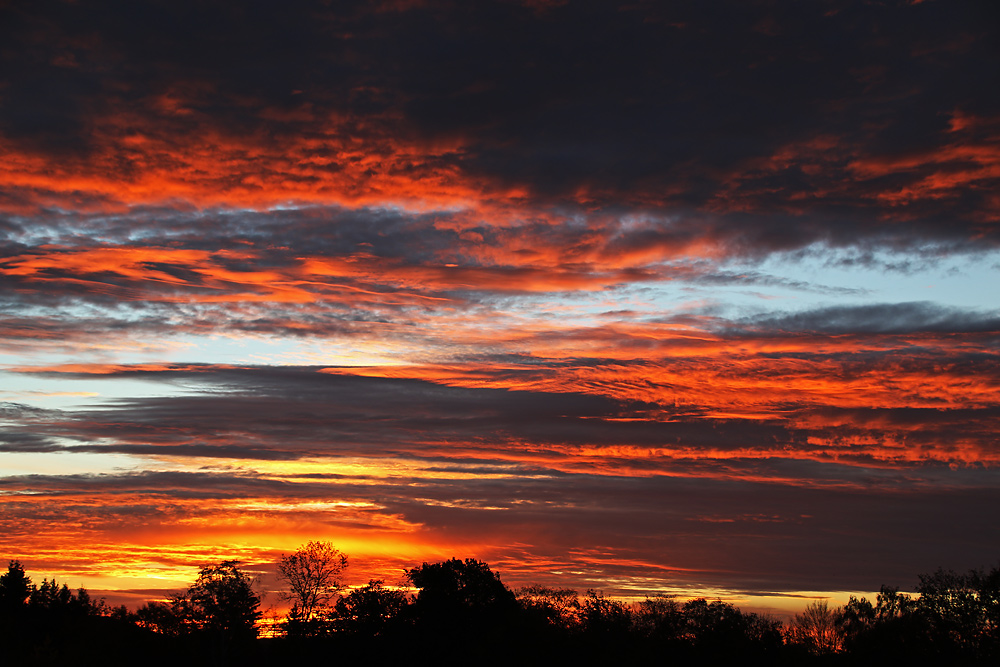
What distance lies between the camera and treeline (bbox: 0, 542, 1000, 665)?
53.4m

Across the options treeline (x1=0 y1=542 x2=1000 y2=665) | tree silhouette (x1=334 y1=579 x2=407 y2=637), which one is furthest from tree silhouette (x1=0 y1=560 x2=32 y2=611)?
tree silhouette (x1=334 y1=579 x2=407 y2=637)

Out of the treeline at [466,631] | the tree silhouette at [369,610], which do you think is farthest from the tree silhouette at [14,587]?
the tree silhouette at [369,610]

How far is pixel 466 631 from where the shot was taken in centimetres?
6088

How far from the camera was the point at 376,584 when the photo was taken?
2881 inches

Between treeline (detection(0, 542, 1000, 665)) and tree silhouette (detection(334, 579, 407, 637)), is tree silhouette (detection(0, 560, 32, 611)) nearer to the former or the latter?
treeline (detection(0, 542, 1000, 665))

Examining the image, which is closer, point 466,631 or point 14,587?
point 466,631

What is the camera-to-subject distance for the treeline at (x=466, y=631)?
53.4m

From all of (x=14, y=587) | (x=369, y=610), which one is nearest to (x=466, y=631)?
(x=369, y=610)

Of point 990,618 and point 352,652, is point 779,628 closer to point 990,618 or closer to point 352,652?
point 990,618

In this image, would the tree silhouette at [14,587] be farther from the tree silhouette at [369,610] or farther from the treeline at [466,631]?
the tree silhouette at [369,610]

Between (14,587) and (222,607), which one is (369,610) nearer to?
(222,607)

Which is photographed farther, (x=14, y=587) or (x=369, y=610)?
(x=14, y=587)

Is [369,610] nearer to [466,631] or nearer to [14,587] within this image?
[466,631]

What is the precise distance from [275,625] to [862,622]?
4970cm
